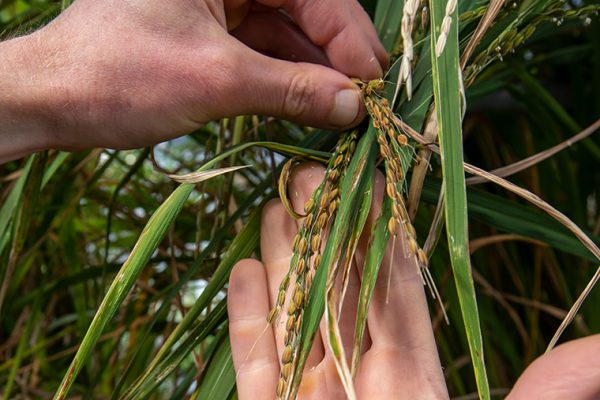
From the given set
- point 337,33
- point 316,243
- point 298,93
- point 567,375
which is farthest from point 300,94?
point 567,375

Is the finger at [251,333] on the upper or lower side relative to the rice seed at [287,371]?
upper

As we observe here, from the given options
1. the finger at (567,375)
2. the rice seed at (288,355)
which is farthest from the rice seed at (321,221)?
the finger at (567,375)

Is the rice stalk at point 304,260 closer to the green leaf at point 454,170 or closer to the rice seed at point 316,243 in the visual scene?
the rice seed at point 316,243

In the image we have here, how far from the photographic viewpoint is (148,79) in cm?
73

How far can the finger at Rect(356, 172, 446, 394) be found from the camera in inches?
26.4

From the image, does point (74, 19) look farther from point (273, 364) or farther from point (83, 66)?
point (273, 364)

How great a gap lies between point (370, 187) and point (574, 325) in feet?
2.79

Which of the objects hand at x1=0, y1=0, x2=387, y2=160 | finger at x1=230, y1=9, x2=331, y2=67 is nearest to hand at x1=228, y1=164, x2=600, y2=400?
hand at x1=0, y1=0, x2=387, y2=160

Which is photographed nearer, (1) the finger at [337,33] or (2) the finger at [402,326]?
(2) the finger at [402,326]

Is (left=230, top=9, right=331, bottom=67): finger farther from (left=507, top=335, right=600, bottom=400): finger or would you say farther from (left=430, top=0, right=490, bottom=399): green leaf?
(left=507, top=335, right=600, bottom=400): finger

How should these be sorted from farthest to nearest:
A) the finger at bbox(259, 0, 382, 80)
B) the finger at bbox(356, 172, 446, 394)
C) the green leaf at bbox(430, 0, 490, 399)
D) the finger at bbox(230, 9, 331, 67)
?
1. the finger at bbox(230, 9, 331, 67)
2. the finger at bbox(259, 0, 382, 80)
3. the finger at bbox(356, 172, 446, 394)
4. the green leaf at bbox(430, 0, 490, 399)

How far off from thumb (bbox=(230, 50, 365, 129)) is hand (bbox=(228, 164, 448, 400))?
0.22 feet

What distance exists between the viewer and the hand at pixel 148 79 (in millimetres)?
728

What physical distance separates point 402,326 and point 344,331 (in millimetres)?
66
